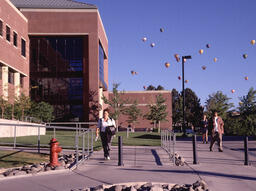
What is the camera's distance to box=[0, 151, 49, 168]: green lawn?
11309 mm

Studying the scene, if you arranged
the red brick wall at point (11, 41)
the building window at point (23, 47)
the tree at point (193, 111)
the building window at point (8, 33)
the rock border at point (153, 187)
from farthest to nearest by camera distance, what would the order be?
the tree at point (193, 111)
the building window at point (23, 47)
the building window at point (8, 33)
the red brick wall at point (11, 41)
the rock border at point (153, 187)

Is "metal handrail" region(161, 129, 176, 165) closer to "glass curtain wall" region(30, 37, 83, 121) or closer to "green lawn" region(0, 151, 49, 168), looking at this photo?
"green lawn" region(0, 151, 49, 168)

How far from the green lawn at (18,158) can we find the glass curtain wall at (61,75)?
108 ft

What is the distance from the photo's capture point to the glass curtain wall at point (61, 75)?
46.5 metres

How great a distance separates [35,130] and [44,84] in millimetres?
18555

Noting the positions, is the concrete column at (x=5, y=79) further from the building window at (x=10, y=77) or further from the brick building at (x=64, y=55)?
the brick building at (x=64, y=55)

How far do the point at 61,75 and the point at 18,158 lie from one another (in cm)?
3471

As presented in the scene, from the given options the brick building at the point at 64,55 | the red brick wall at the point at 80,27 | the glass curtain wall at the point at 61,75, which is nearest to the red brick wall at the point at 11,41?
the brick building at the point at 64,55

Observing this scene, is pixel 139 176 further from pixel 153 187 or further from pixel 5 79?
pixel 5 79

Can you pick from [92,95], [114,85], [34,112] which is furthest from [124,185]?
[114,85]

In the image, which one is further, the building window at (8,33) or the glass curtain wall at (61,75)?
the glass curtain wall at (61,75)


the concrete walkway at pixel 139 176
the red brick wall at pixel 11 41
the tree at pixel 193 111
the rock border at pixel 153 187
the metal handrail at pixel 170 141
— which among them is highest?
the red brick wall at pixel 11 41

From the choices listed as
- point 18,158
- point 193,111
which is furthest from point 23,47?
point 193,111

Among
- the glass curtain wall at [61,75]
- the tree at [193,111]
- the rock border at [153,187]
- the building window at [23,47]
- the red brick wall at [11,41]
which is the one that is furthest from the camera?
the tree at [193,111]
